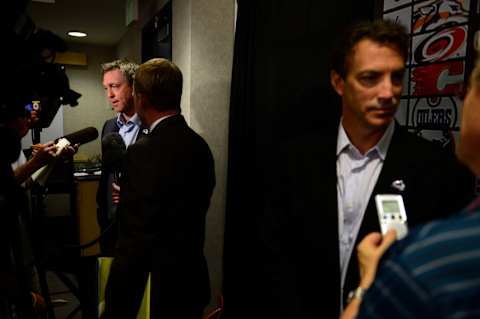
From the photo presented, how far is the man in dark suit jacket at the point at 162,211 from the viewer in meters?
1.40

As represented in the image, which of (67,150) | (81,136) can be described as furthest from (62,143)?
(81,136)

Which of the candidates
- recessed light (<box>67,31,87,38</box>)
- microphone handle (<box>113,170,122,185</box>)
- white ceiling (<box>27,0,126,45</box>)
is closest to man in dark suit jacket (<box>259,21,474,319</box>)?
microphone handle (<box>113,170,122,185</box>)

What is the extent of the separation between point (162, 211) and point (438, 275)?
1.13 metres

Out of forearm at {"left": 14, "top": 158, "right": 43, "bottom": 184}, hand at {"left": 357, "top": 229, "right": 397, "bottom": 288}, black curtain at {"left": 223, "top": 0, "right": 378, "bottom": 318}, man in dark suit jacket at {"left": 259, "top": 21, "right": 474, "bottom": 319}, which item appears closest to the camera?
hand at {"left": 357, "top": 229, "right": 397, "bottom": 288}

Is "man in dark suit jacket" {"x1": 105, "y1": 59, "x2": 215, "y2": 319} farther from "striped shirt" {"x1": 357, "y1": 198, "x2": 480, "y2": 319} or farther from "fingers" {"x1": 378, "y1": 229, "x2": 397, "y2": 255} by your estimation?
"striped shirt" {"x1": 357, "y1": 198, "x2": 480, "y2": 319}

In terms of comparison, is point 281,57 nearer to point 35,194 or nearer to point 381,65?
point 381,65

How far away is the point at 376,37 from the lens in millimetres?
1113

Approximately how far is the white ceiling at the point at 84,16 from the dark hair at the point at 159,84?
233 centimetres

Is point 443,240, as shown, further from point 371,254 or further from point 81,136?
point 81,136

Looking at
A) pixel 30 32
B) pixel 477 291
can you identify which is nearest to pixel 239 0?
pixel 30 32

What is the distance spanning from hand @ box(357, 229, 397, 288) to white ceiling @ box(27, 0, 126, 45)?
3.51 meters

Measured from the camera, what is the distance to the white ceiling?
381 cm

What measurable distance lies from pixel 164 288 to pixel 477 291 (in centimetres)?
127

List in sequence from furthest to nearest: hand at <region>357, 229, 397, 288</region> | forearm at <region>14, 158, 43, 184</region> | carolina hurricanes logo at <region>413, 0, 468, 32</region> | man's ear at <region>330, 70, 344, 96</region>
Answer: carolina hurricanes logo at <region>413, 0, 468, 32</region>
man's ear at <region>330, 70, 344, 96</region>
forearm at <region>14, 158, 43, 184</region>
hand at <region>357, 229, 397, 288</region>
